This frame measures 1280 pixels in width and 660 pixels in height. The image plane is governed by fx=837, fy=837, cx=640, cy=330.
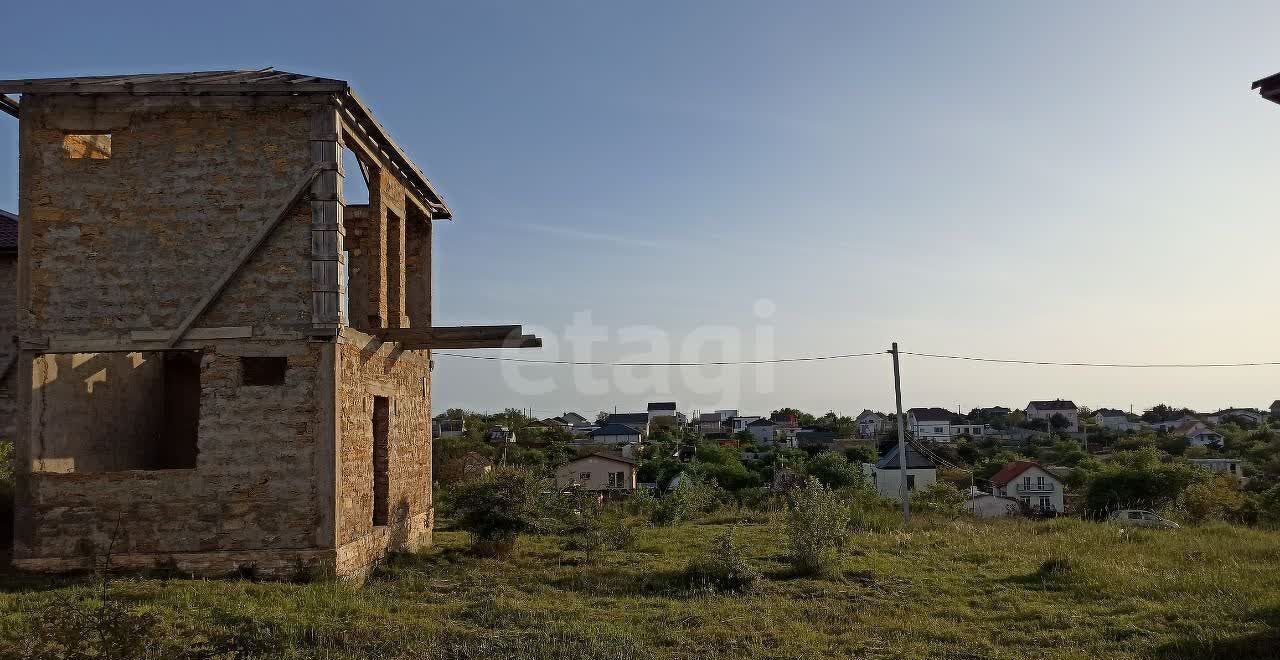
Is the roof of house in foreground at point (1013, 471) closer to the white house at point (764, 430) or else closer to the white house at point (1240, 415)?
the white house at point (764, 430)

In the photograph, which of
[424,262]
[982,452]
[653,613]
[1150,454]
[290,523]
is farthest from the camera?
[982,452]

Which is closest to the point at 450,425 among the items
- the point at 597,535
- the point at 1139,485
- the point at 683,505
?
the point at 1139,485

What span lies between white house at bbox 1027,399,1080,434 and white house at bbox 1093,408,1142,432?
2402 millimetres

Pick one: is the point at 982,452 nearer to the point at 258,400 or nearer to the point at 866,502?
the point at 866,502

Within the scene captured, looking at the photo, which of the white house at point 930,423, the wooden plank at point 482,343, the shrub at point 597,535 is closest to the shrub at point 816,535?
the shrub at point 597,535

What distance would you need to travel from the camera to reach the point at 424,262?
49.5 ft

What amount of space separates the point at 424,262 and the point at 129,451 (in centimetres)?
548

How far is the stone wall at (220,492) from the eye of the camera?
31.8 ft

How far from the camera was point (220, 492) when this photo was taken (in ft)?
32.5

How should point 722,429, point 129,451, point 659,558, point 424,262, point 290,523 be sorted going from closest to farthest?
point 290,523 < point 129,451 < point 659,558 < point 424,262 < point 722,429

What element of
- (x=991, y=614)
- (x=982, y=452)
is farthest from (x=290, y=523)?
(x=982, y=452)

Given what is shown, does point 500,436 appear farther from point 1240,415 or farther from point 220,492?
point 1240,415

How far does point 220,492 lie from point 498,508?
4.14m

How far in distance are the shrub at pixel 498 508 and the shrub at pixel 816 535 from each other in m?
4.00
